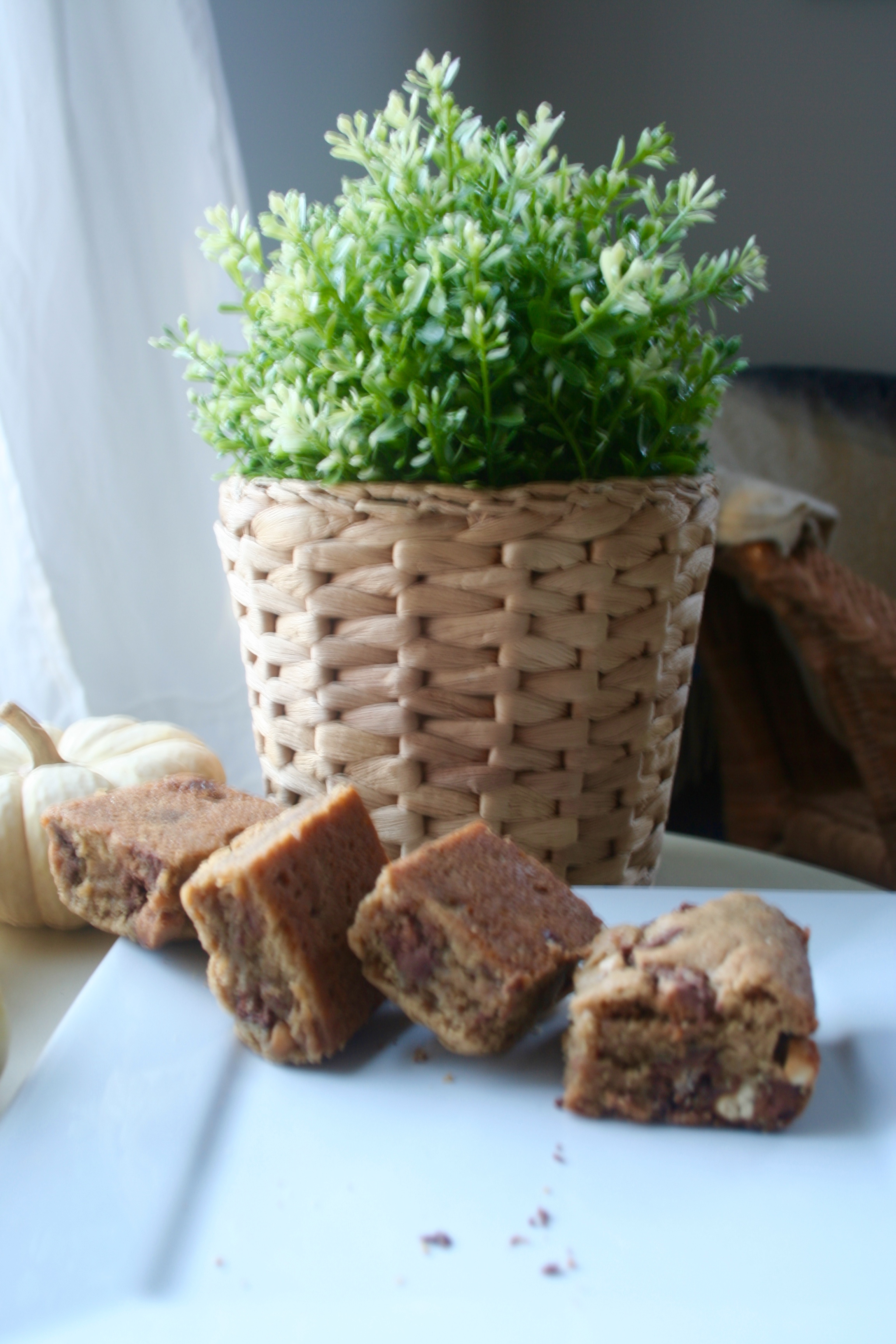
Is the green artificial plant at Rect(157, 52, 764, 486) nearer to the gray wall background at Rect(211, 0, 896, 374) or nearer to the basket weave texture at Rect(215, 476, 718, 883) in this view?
the basket weave texture at Rect(215, 476, 718, 883)

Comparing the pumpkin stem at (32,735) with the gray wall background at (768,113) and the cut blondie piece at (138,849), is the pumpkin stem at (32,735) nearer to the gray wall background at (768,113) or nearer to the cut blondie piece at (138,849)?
the cut blondie piece at (138,849)

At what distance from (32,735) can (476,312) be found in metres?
0.51

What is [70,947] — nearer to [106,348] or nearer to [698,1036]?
[698,1036]

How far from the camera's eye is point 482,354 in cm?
60

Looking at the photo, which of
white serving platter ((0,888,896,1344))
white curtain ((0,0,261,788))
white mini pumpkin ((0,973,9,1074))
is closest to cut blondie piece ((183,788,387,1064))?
white serving platter ((0,888,896,1344))

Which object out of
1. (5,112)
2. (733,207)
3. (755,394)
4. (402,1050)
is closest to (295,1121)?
(402,1050)

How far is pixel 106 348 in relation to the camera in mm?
1087

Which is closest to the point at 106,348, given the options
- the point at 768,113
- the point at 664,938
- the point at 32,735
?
the point at 32,735

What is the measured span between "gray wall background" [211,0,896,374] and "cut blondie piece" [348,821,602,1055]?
2.55 metres

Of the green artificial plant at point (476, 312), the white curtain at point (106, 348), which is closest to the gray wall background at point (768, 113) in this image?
the white curtain at point (106, 348)

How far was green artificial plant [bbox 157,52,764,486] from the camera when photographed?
630 millimetres

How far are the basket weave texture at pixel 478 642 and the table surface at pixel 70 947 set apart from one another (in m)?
0.21

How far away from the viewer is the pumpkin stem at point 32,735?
2.63 feet

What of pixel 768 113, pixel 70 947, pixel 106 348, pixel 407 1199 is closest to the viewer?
pixel 407 1199
